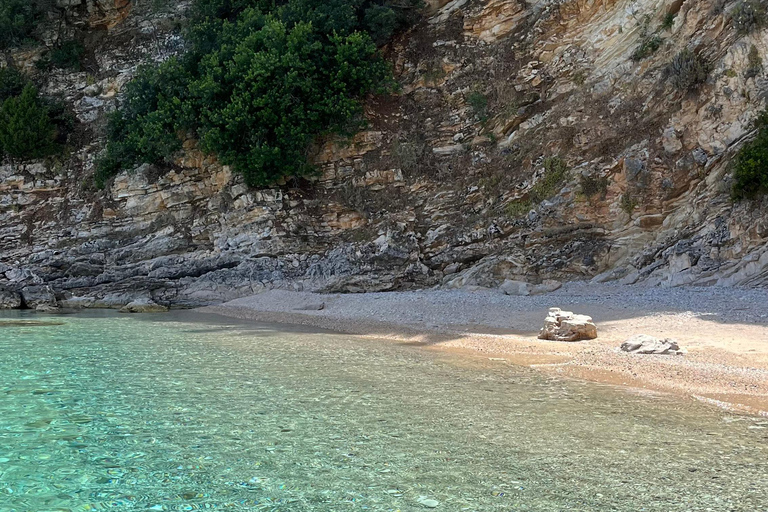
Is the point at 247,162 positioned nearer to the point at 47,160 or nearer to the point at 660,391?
the point at 47,160

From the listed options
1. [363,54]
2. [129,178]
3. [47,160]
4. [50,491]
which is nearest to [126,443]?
[50,491]

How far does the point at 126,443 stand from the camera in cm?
467

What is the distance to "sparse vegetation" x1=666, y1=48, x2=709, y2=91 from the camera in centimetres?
1437

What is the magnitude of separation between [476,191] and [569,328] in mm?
9344

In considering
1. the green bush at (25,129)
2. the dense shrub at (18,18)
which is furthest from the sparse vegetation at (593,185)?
the dense shrub at (18,18)

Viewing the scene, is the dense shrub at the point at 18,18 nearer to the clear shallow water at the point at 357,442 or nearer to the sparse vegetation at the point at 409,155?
the sparse vegetation at the point at 409,155

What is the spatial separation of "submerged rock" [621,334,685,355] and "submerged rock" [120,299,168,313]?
42.6 ft

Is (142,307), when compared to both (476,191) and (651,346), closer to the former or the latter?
(476,191)

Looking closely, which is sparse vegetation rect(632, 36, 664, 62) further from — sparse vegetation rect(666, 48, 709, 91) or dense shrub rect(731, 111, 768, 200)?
dense shrub rect(731, 111, 768, 200)

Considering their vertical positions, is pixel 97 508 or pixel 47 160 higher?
pixel 47 160

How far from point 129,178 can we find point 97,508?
20.8 metres

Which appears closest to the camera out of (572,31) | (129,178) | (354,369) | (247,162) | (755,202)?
(354,369)

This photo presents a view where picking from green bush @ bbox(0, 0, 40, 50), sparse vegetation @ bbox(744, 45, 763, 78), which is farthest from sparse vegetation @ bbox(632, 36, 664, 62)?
green bush @ bbox(0, 0, 40, 50)

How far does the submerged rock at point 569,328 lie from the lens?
9492 millimetres
